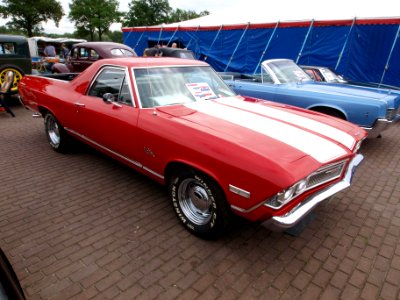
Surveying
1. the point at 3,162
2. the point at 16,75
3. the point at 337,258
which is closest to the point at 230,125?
the point at 337,258

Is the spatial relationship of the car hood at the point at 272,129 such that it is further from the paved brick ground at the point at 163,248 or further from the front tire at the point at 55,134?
the front tire at the point at 55,134

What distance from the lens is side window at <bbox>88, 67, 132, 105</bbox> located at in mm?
3410

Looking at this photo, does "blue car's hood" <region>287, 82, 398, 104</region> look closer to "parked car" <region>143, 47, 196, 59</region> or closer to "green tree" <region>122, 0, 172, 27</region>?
"parked car" <region>143, 47, 196, 59</region>

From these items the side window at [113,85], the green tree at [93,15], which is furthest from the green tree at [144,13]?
the side window at [113,85]

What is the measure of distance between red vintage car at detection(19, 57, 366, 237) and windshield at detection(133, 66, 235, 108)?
12mm

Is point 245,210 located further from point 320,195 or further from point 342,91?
point 342,91

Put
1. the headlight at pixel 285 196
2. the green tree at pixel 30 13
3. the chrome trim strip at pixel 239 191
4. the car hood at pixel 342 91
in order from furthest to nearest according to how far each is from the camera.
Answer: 1. the green tree at pixel 30 13
2. the car hood at pixel 342 91
3. the chrome trim strip at pixel 239 191
4. the headlight at pixel 285 196

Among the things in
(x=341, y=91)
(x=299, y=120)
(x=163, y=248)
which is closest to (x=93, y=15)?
(x=341, y=91)

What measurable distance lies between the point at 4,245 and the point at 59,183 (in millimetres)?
1280

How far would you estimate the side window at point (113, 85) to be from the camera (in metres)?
3.41

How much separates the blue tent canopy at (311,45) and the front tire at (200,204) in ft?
35.6

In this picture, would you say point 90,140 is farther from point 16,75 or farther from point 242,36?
point 242,36

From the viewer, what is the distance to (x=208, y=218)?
2801mm

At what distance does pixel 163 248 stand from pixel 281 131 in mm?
1583
